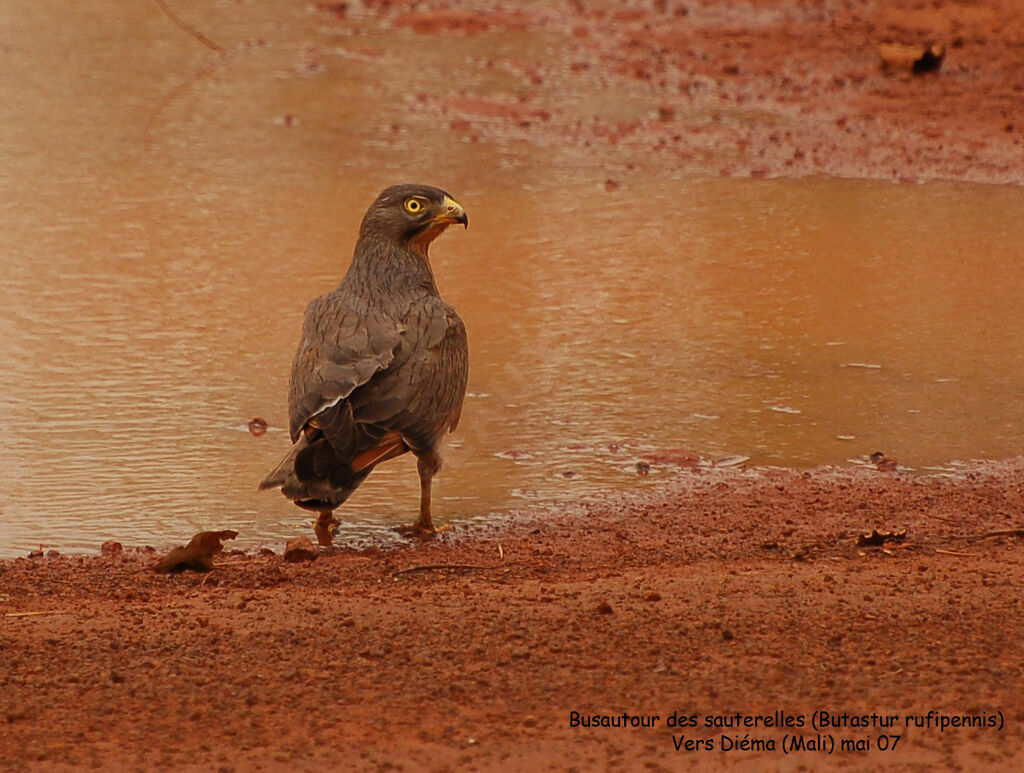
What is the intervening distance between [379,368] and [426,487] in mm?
520

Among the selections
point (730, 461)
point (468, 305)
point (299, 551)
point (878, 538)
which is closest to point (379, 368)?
point (299, 551)

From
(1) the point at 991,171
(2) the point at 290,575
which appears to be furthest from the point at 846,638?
(1) the point at 991,171

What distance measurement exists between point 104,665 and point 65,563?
1255 millimetres

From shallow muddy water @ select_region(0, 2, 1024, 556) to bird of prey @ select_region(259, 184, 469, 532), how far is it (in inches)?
19.6

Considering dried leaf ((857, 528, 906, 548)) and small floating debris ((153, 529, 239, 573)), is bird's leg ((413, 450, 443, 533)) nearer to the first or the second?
small floating debris ((153, 529, 239, 573))

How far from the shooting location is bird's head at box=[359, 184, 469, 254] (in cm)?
715

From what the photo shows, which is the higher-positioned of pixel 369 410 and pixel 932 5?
pixel 932 5

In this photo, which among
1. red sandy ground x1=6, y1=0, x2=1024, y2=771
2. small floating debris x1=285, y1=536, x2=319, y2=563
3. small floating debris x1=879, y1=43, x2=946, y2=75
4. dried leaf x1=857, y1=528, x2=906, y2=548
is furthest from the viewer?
small floating debris x1=879, y1=43, x2=946, y2=75

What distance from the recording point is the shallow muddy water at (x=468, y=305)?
7172 millimetres

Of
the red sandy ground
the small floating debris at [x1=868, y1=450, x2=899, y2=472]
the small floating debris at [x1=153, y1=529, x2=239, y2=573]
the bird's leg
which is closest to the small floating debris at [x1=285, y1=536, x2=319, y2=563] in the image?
the red sandy ground

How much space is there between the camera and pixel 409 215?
7156 mm

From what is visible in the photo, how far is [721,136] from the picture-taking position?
12.8 meters

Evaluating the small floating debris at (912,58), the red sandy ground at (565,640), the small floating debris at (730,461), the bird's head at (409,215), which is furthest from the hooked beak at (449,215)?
the small floating debris at (912,58)

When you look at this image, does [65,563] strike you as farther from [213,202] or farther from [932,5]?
[932,5]
